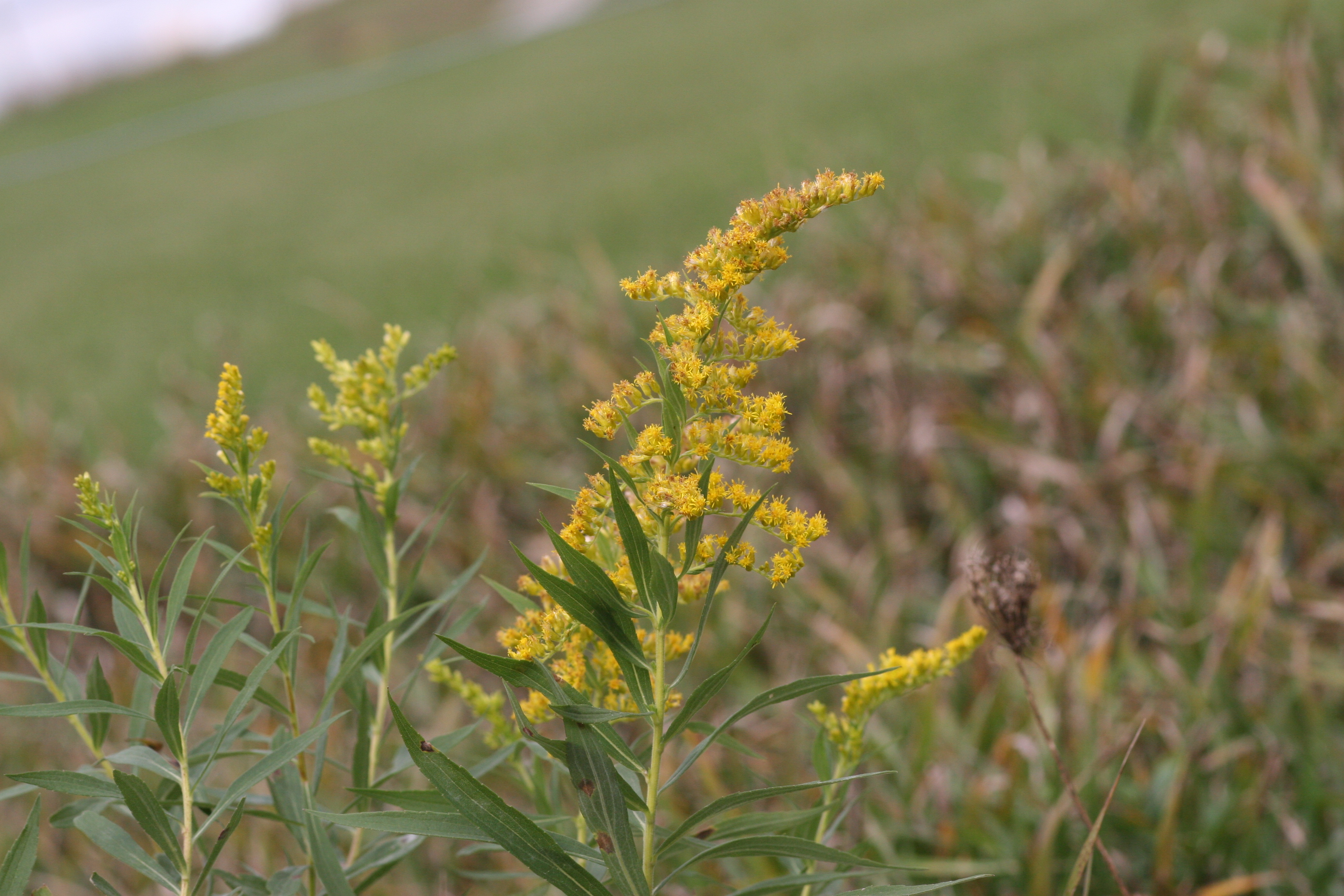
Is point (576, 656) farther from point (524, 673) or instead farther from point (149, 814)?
point (149, 814)

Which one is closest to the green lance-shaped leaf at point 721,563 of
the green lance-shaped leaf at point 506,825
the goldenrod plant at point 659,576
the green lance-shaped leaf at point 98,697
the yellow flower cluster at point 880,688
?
the goldenrod plant at point 659,576

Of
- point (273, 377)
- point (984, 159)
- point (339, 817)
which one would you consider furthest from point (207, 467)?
point (984, 159)

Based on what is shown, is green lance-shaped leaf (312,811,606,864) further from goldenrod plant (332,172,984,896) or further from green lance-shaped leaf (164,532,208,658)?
green lance-shaped leaf (164,532,208,658)

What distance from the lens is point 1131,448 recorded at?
85.7 inches

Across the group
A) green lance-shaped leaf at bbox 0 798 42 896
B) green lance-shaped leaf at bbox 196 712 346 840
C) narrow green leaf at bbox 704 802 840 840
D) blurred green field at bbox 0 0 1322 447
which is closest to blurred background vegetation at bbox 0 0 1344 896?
blurred green field at bbox 0 0 1322 447

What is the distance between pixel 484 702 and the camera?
71 centimetres

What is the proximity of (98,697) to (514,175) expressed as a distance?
152 inches

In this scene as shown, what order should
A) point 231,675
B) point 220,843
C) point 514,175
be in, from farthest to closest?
1. point 514,175
2. point 231,675
3. point 220,843

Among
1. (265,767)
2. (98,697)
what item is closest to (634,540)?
(265,767)

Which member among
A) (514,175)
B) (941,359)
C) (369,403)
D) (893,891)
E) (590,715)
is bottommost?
(893,891)

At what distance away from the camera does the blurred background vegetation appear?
1.51m

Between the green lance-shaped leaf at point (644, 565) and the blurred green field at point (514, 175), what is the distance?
264 cm

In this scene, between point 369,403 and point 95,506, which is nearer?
point 95,506

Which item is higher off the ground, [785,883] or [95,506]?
[95,506]
